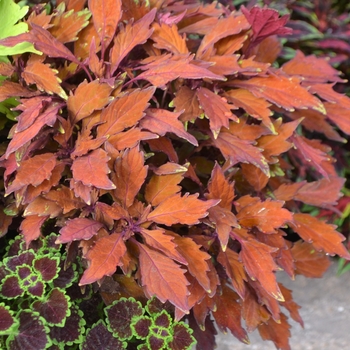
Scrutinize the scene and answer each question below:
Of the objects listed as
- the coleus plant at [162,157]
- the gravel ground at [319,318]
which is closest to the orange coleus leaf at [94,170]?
the coleus plant at [162,157]

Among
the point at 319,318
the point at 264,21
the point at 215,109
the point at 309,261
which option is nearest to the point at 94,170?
the point at 215,109

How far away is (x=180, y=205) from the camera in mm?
824

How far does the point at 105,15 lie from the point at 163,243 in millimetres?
458

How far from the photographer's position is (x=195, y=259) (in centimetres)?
85

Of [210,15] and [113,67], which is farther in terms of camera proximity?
[210,15]

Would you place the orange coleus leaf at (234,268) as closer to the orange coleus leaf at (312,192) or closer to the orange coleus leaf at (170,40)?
the orange coleus leaf at (312,192)

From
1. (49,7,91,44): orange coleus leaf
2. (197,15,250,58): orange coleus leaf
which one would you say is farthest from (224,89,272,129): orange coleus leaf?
(49,7,91,44): orange coleus leaf

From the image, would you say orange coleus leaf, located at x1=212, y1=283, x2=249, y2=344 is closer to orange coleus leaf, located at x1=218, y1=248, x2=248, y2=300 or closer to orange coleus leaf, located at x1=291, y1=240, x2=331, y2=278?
orange coleus leaf, located at x1=218, y1=248, x2=248, y2=300

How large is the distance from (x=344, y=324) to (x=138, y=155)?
1.14m

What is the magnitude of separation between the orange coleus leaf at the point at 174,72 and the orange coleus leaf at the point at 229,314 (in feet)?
1.46

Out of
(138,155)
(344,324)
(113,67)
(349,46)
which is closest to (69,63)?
(113,67)

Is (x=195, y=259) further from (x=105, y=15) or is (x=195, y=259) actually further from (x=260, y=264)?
(x=105, y=15)

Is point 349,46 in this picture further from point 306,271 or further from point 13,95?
point 13,95

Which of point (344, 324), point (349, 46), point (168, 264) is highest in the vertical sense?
point (168, 264)
